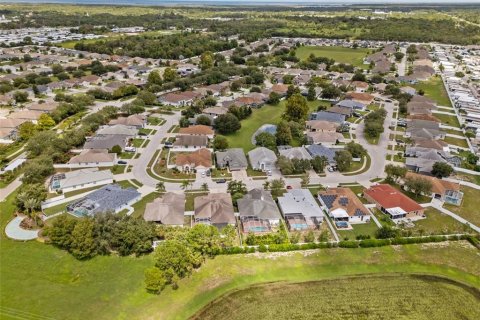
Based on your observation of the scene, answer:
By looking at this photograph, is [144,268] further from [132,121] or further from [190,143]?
[132,121]

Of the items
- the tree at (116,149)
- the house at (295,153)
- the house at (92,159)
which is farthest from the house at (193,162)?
the house at (295,153)

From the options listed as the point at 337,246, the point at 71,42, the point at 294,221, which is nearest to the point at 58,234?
the point at 294,221

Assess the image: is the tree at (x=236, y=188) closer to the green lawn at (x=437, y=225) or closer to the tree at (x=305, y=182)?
the tree at (x=305, y=182)

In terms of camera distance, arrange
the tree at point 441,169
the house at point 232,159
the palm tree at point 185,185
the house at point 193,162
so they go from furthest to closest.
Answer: the house at point 232,159, the house at point 193,162, the tree at point 441,169, the palm tree at point 185,185

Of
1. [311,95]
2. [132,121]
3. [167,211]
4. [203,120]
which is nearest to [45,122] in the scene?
[132,121]

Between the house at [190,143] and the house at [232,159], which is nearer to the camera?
the house at [232,159]

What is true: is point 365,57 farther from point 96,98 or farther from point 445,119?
point 96,98

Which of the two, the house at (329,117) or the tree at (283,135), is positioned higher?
the tree at (283,135)

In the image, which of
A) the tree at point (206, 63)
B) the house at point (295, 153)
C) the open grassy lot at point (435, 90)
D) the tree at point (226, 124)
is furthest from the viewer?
the tree at point (206, 63)

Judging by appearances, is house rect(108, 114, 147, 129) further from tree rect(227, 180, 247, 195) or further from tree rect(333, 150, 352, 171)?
tree rect(333, 150, 352, 171)
